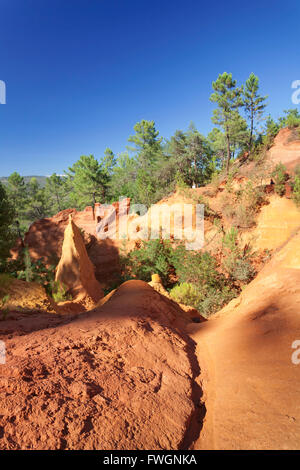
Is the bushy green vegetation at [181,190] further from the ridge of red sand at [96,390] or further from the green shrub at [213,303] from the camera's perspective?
the ridge of red sand at [96,390]

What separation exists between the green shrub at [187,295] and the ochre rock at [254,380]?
19.9 feet

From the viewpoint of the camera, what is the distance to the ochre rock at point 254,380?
1.23m

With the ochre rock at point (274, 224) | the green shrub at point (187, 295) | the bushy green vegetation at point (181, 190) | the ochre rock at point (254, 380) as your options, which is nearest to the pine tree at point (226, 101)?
the bushy green vegetation at point (181, 190)

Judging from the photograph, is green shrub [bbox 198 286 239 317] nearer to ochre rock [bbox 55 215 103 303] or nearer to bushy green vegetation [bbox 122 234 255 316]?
bushy green vegetation [bbox 122 234 255 316]

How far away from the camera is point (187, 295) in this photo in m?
9.12

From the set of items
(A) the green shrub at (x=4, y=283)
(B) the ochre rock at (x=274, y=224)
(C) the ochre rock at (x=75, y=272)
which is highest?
(B) the ochre rock at (x=274, y=224)

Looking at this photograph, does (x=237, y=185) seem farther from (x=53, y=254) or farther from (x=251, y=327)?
(x=53, y=254)

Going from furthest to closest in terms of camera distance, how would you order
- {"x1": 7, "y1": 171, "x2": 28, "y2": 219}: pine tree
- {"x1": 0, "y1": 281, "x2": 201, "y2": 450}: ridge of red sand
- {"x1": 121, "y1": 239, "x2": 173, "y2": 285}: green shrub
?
{"x1": 7, "y1": 171, "x2": 28, "y2": 219}: pine tree → {"x1": 121, "y1": 239, "x2": 173, "y2": 285}: green shrub → {"x1": 0, "y1": 281, "x2": 201, "y2": 450}: ridge of red sand

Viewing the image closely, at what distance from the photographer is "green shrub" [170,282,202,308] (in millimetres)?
8922

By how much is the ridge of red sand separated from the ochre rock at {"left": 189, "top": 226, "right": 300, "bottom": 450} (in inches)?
6.8

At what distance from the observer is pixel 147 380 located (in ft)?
5.64

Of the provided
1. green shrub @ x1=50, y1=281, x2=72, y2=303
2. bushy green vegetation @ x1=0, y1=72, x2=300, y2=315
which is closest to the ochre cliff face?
bushy green vegetation @ x1=0, y1=72, x2=300, y2=315

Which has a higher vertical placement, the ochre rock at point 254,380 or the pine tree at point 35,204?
the pine tree at point 35,204

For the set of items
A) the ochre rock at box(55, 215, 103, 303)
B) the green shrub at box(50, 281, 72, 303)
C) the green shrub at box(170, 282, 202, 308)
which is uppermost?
the ochre rock at box(55, 215, 103, 303)
